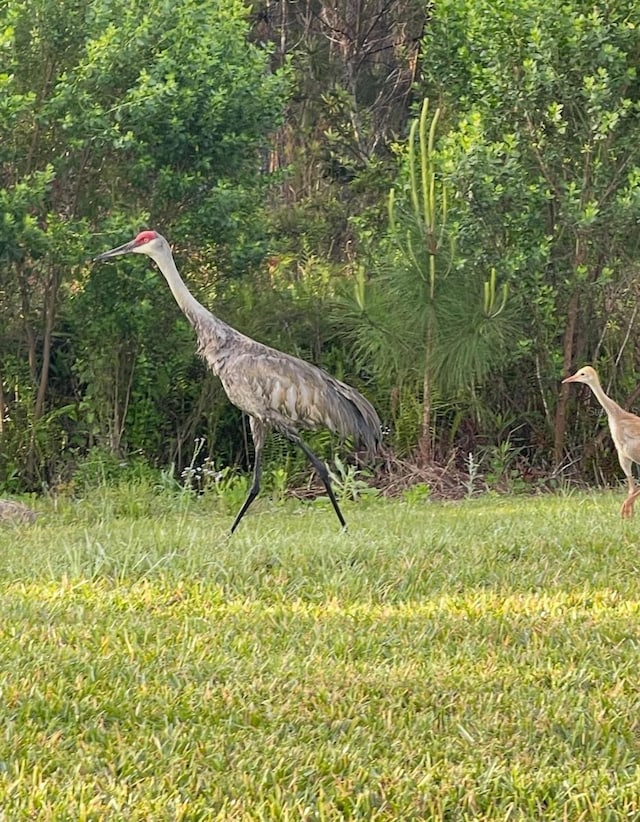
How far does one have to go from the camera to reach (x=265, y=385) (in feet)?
23.8

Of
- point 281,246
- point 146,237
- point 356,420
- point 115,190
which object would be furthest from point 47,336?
point 356,420

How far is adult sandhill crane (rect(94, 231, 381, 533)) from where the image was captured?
7.26m

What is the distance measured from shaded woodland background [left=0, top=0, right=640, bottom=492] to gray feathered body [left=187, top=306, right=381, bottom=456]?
2.32m

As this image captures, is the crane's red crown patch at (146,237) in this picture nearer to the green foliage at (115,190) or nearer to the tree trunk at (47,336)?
the green foliage at (115,190)

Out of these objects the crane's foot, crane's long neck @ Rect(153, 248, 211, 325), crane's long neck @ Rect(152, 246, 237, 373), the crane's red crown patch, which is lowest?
the crane's foot

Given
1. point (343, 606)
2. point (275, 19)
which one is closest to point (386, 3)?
point (275, 19)

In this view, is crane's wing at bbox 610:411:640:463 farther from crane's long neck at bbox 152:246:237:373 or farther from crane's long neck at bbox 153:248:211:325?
crane's long neck at bbox 153:248:211:325

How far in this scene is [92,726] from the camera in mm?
3420

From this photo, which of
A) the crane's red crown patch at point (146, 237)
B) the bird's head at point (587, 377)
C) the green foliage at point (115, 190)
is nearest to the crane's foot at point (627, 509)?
the bird's head at point (587, 377)

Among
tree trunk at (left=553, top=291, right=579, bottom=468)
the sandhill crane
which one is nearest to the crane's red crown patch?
the sandhill crane

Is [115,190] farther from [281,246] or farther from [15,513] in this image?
[15,513]

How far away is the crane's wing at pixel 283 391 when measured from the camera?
7.25 m

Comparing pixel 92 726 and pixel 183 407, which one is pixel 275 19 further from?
pixel 92 726

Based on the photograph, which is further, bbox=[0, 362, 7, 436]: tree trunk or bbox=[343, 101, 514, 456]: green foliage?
bbox=[0, 362, 7, 436]: tree trunk
